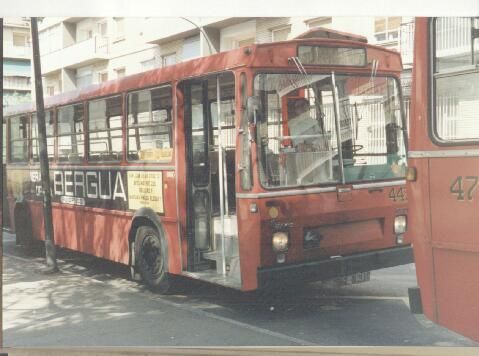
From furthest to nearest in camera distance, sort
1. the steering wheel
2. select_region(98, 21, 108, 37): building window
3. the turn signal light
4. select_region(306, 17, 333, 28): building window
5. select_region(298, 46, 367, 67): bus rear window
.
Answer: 1. the steering wheel
2. select_region(298, 46, 367, 67): bus rear window
3. select_region(98, 21, 108, 37): building window
4. select_region(306, 17, 333, 28): building window
5. the turn signal light

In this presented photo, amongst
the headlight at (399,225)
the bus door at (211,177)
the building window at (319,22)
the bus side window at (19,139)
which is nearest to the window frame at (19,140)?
the bus side window at (19,139)

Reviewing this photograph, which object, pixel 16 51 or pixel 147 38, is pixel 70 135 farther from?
pixel 147 38

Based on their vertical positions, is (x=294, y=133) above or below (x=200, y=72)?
A: below

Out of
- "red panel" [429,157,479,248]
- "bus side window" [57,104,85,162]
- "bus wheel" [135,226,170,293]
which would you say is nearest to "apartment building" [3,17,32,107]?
"bus side window" [57,104,85,162]

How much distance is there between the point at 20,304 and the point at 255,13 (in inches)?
113

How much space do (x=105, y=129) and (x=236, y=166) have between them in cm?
133

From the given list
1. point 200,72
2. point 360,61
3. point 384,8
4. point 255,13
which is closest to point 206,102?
point 200,72

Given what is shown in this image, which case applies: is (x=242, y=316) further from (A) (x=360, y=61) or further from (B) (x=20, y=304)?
(A) (x=360, y=61)

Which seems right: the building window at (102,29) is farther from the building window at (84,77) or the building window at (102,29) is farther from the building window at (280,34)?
the building window at (280,34)

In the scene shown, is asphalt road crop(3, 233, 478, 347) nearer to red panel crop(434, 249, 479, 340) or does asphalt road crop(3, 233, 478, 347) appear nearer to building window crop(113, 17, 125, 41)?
red panel crop(434, 249, 479, 340)

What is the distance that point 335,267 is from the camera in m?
5.02

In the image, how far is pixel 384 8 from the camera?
4.53 m

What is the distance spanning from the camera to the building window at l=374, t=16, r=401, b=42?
4527mm

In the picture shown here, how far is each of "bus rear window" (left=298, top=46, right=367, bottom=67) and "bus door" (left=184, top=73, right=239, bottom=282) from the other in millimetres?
687
